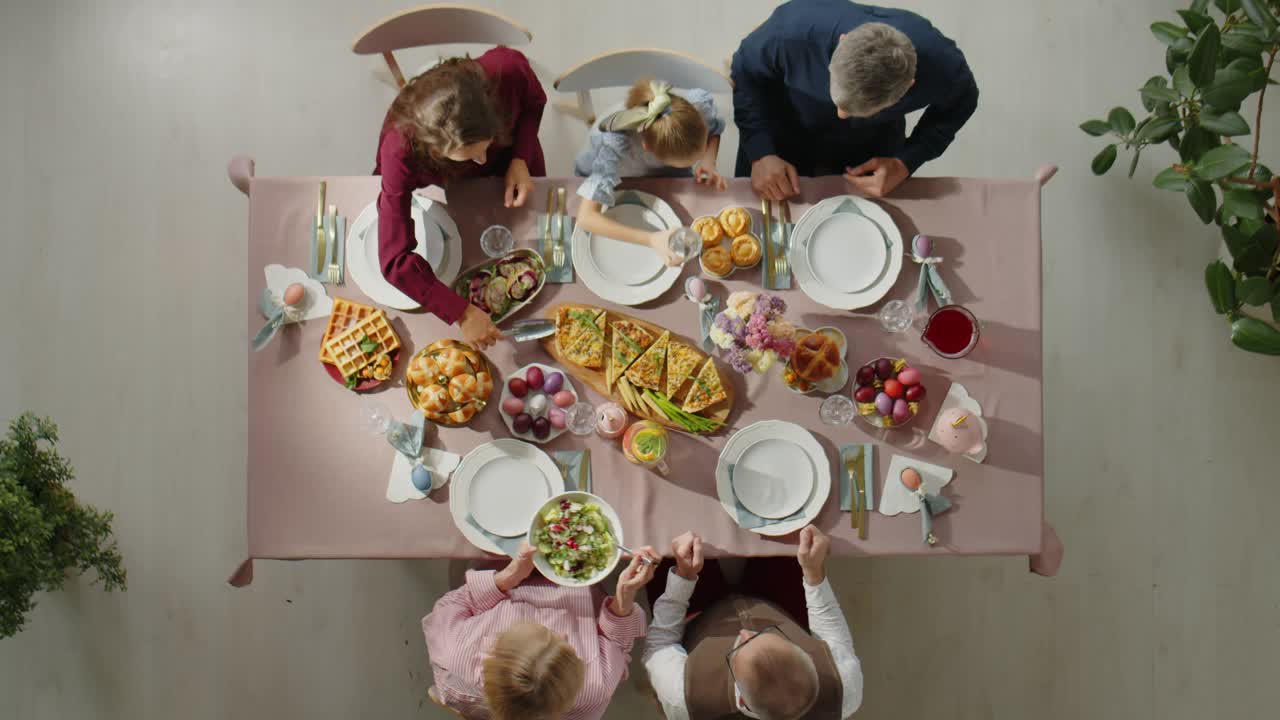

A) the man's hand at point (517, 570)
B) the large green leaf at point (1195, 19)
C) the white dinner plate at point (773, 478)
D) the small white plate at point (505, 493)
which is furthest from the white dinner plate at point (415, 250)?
the large green leaf at point (1195, 19)

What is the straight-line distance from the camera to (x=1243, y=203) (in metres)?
2.19

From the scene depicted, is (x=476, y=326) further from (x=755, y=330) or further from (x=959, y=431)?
(x=959, y=431)

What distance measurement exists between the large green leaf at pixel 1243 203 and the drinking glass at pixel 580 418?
1.89 metres

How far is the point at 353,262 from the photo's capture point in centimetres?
200

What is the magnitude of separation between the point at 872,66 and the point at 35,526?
8.07 feet

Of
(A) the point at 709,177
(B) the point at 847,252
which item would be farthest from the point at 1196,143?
(A) the point at 709,177

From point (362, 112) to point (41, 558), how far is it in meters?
1.78

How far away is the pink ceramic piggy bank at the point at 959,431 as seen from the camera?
190 cm

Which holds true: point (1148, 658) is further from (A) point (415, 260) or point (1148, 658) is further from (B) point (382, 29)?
(B) point (382, 29)

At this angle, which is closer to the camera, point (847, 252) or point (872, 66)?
point (872, 66)

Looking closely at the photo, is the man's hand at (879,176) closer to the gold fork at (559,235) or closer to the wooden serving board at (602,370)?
→ the wooden serving board at (602,370)

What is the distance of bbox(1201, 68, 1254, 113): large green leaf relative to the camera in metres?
2.04

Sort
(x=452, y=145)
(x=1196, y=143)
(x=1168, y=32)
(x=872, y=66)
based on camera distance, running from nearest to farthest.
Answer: (x=872, y=66), (x=452, y=145), (x=1196, y=143), (x=1168, y=32)

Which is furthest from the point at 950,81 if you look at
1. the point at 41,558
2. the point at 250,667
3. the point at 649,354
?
the point at 250,667
